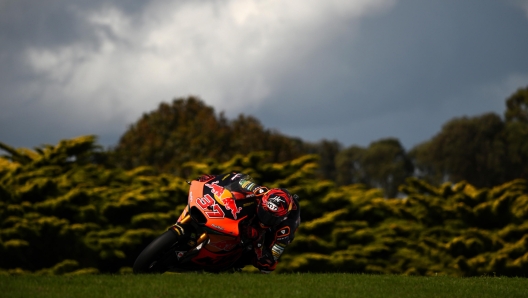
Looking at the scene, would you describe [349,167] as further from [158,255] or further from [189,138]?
[158,255]

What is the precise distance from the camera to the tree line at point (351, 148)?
1849 inches

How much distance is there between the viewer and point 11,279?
920cm

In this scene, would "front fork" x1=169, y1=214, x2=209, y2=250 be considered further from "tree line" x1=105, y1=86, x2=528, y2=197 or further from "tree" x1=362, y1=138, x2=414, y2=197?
"tree" x1=362, y1=138, x2=414, y2=197

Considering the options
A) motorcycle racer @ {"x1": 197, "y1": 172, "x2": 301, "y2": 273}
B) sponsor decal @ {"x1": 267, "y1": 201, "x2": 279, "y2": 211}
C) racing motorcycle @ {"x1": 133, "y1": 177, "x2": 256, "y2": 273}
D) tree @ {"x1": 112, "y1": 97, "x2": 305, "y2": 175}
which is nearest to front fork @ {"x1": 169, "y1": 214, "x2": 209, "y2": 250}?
racing motorcycle @ {"x1": 133, "y1": 177, "x2": 256, "y2": 273}

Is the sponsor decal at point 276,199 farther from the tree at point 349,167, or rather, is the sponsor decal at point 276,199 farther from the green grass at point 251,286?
the tree at point 349,167

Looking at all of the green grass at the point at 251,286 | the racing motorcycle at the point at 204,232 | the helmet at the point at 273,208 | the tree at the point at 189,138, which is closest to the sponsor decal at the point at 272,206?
the helmet at the point at 273,208

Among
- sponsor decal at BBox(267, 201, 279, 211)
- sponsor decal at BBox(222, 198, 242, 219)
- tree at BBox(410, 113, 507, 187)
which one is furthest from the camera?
tree at BBox(410, 113, 507, 187)

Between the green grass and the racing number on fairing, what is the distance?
83 centimetres

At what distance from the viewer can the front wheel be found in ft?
30.0

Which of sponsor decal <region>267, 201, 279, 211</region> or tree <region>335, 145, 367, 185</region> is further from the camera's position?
tree <region>335, 145, 367, 185</region>

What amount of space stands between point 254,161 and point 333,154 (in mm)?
70870

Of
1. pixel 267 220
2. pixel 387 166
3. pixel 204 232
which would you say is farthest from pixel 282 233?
pixel 387 166

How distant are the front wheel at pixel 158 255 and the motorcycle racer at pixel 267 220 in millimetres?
865

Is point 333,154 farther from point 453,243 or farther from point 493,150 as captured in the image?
point 453,243
